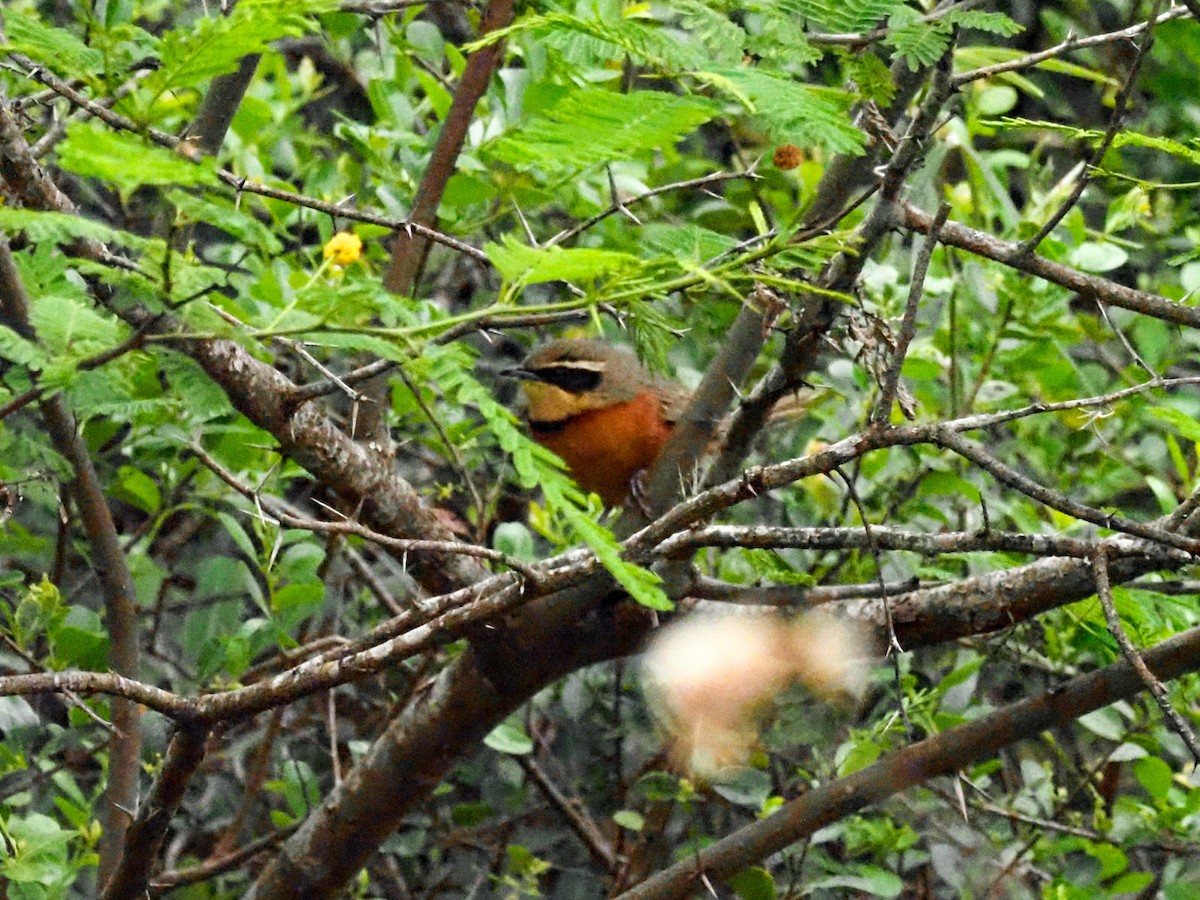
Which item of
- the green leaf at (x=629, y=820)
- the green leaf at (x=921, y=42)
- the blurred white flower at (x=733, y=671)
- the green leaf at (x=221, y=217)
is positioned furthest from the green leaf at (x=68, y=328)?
the green leaf at (x=629, y=820)

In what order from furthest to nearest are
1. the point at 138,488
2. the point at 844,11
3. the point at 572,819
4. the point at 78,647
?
1. the point at 572,819
2. the point at 138,488
3. the point at 78,647
4. the point at 844,11

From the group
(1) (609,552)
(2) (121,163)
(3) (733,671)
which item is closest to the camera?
(2) (121,163)

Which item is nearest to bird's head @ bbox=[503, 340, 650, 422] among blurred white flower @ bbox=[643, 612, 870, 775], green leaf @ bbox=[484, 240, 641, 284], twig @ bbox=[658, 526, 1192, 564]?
blurred white flower @ bbox=[643, 612, 870, 775]

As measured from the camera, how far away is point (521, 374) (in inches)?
151

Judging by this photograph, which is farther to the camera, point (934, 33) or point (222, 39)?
point (934, 33)

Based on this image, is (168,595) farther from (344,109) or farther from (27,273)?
(27,273)

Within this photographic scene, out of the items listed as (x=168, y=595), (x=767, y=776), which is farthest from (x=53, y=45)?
(x=168, y=595)

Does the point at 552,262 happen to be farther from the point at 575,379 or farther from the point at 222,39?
the point at 575,379

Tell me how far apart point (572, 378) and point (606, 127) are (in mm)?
2602

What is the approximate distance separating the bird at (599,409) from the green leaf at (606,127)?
2345mm

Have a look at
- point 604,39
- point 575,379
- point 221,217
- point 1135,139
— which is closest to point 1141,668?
point 1135,139

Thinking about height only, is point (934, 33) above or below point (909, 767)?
above

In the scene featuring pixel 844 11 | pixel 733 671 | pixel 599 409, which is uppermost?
pixel 599 409

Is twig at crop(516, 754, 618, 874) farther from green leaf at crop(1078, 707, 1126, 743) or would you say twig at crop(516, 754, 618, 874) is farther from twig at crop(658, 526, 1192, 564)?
twig at crop(658, 526, 1192, 564)
